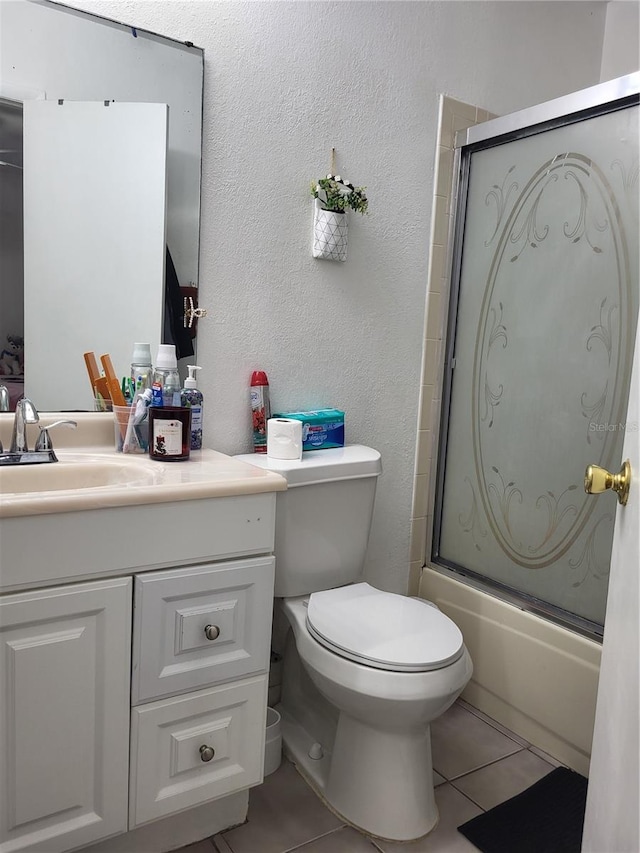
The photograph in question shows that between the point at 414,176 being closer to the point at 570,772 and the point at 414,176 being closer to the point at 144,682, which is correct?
the point at 144,682

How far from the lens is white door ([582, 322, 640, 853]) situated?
0.83 meters

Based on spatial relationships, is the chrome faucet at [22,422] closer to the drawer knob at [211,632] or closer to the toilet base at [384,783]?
the drawer knob at [211,632]

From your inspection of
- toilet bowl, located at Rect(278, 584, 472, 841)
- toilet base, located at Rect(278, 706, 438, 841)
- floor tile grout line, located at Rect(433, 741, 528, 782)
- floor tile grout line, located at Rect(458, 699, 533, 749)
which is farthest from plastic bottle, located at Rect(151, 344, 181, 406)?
floor tile grout line, located at Rect(458, 699, 533, 749)

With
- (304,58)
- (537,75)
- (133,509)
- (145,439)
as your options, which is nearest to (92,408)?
(145,439)

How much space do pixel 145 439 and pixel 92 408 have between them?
6.5 inches

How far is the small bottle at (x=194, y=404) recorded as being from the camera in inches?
62.9

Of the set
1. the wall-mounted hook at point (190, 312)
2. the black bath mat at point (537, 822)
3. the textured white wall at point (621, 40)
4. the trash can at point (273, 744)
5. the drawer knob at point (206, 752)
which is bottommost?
the black bath mat at point (537, 822)

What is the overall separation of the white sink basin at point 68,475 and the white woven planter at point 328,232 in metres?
0.80

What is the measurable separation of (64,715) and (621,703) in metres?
0.89

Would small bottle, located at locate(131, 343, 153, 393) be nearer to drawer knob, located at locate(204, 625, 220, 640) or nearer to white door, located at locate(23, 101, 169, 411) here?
white door, located at locate(23, 101, 169, 411)

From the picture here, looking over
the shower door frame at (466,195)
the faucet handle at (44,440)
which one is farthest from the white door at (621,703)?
the faucet handle at (44,440)

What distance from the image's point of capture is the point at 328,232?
1.82 metres

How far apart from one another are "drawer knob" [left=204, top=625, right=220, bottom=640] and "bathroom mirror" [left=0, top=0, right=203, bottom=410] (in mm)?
607

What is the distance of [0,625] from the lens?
1093 millimetres
